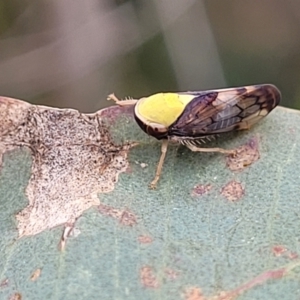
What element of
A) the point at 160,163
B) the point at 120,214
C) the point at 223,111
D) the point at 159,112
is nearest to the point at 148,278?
the point at 120,214

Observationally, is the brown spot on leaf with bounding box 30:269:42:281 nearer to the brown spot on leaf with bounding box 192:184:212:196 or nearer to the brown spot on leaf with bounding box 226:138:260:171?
the brown spot on leaf with bounding box 192:184:212:196

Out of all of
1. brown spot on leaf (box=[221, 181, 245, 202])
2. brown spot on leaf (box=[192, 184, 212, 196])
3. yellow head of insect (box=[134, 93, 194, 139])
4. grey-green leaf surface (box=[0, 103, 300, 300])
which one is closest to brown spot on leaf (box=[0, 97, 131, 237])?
grey-green leaf surface (box=[0, 103, 300, 300])

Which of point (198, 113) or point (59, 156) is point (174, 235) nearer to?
point (59, 156)

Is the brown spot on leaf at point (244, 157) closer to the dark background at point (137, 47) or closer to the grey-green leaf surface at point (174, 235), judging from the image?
the grey-green leaf surface at point (174, 235)

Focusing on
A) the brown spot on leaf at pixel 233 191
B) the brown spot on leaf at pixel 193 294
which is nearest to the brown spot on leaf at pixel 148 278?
the brown spot on leaf at pixel 193 294

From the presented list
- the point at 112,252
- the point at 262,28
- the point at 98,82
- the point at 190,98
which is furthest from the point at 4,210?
the point at 262,28

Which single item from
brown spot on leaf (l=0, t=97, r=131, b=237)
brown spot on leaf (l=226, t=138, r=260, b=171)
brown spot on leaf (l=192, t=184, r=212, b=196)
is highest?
brown spot on leaf (l=0, t=97, r=131, b=237)
